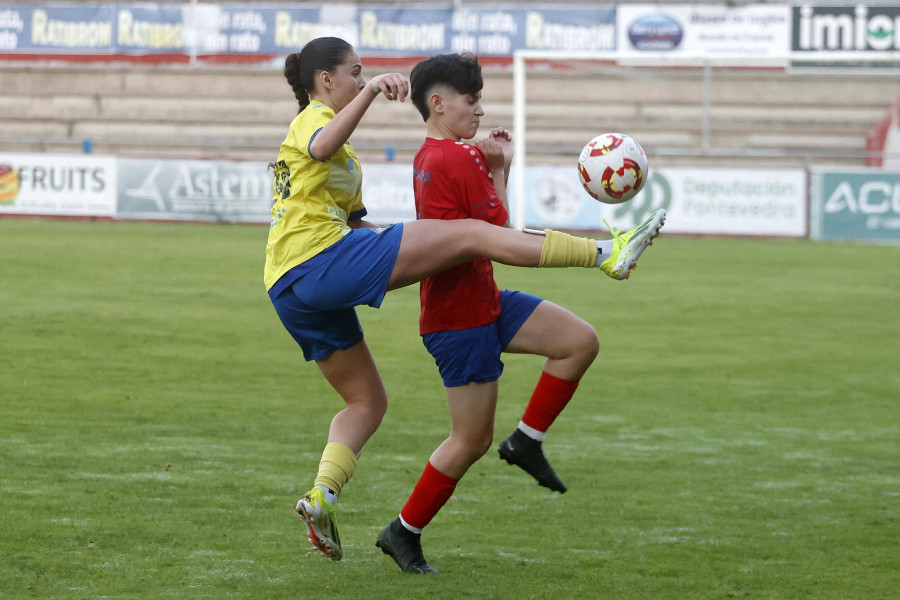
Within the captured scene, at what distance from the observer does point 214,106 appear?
27.5 m

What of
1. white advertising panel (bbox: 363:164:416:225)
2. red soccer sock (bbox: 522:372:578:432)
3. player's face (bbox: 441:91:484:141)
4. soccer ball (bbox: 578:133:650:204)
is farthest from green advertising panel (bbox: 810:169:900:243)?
player's face (bbox: 441:91:484:141)

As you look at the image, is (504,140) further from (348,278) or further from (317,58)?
(348,278)

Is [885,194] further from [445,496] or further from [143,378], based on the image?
[445,496]

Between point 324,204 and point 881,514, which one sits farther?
point 881,514

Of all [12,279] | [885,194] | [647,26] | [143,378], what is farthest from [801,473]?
[647,26]

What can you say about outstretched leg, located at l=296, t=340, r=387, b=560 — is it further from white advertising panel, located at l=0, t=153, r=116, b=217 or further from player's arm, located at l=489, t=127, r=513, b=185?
white advertising panel, located at l=0, t=153, r=116, b=217

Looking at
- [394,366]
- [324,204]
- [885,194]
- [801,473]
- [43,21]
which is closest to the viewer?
[324,204]

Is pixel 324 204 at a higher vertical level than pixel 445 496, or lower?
higher

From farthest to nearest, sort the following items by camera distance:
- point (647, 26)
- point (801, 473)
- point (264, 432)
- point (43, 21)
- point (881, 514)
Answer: point (43, 21), point (647, 26), point (264, 432), point (801, 473), point (881, 514)

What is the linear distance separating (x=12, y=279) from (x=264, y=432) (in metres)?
7.50

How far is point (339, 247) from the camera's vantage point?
166 inches

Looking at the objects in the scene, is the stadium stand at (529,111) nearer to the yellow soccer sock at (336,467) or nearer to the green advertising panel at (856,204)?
the green advertising panel at (856,204)

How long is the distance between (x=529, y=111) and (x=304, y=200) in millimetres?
22788

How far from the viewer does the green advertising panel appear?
19.9 meters
